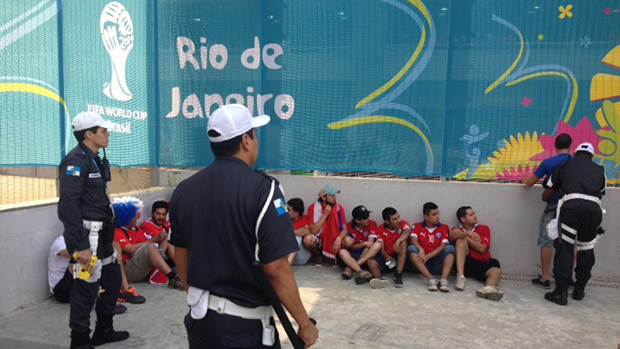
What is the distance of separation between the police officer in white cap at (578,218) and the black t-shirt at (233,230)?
4303mm

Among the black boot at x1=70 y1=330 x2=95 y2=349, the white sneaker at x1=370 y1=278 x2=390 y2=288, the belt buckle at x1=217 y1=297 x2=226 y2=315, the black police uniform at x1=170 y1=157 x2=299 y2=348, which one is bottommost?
the white sneaker at x1=370 y1=278 x2=390 y2=288

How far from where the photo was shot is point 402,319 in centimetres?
467

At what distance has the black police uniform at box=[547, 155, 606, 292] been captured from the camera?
16.8 feet

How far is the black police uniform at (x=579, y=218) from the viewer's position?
202 inches

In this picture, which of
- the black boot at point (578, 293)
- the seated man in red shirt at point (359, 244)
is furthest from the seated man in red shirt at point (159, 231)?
the black boot at point (578, 293)

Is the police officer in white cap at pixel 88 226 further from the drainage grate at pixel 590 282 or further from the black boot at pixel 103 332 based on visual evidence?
the drainage grate at pixel 590 282

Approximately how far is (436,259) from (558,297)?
1417mm

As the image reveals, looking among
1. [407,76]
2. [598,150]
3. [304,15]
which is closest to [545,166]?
[598,150]

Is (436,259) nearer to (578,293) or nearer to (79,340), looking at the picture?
(578,293)

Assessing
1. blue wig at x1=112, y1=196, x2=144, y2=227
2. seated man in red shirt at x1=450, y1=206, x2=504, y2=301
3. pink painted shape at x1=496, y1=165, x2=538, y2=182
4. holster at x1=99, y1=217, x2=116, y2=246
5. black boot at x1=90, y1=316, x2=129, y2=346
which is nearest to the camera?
holster at x1=99, y1=217, x2=116, y2=246

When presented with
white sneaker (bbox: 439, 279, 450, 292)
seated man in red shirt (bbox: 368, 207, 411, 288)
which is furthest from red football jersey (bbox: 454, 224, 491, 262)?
seated man in red shirt (bbox: 368, 207, 411, 288)

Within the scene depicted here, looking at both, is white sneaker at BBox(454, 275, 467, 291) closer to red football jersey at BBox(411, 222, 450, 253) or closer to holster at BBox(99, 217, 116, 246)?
red football jersey at BBox(411, 222, 450, 253)

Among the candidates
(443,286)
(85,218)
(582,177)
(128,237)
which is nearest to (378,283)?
(443,286)

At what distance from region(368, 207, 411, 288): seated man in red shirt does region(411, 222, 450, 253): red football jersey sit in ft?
0.50
